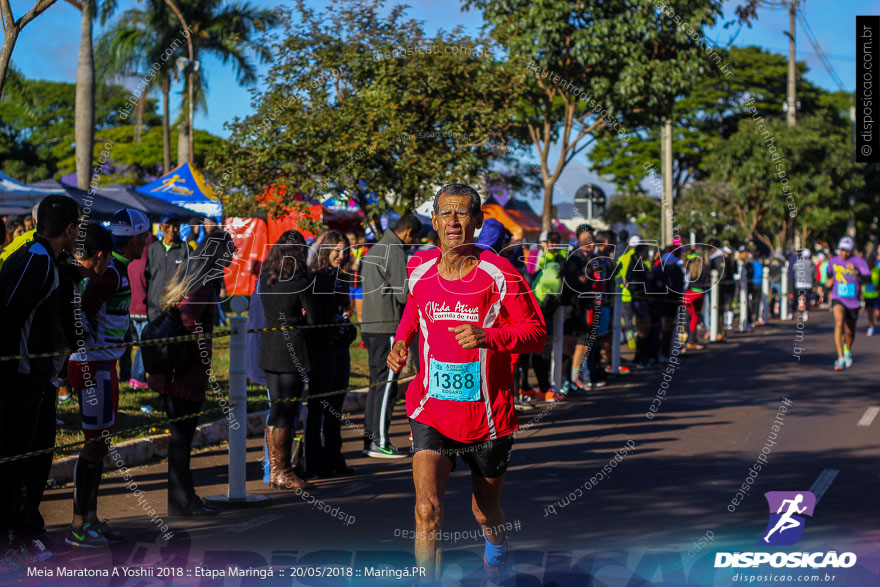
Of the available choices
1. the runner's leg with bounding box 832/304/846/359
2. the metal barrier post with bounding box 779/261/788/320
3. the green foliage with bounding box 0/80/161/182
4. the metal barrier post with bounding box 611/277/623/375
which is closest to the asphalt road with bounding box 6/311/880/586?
the metal barrier post with bounding box 611/277/623/375

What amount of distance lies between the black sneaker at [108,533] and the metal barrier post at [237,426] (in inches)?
36.0

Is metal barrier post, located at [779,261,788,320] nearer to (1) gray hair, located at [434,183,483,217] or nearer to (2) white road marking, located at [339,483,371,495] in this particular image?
(2) white road marking, located at [339,483,371,495]

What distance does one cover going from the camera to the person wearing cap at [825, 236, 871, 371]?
14.7 meters

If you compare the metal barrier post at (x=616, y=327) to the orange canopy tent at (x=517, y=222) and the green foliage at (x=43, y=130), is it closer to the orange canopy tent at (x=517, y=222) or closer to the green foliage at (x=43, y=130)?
the orange canopy tent at (x=517, y=222)

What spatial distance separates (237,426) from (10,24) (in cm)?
340

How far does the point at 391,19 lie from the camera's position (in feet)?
41.7

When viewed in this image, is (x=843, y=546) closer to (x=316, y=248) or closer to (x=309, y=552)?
(x=309, y=552)

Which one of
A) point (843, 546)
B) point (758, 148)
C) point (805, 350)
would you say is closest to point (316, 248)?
point (843, 546)

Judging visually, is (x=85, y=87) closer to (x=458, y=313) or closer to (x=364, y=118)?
(x=364, y=118)

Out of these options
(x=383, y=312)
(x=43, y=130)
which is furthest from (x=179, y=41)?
(x=43, y=130)

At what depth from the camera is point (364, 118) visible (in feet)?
40.1

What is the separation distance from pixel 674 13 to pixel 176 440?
11.6 metres

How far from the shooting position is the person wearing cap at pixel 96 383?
5.84 metres

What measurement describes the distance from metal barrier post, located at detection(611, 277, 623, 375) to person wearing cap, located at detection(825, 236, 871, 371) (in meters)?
3.22
